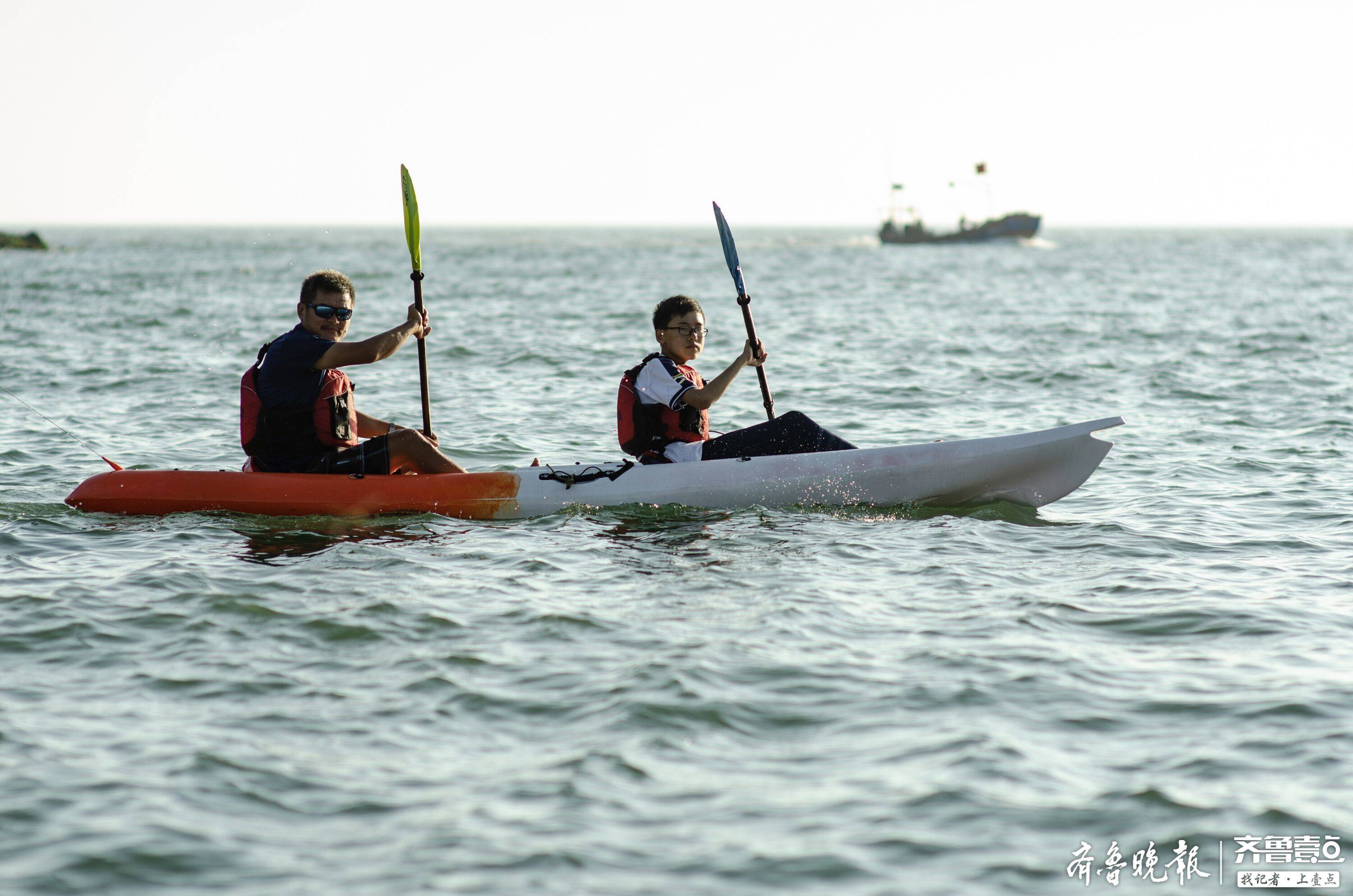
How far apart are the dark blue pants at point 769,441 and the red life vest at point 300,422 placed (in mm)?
2126

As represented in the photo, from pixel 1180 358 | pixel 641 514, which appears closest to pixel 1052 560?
pixel 641 514

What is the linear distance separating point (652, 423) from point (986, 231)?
305 feet

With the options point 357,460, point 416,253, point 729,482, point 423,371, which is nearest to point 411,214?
point 416,253

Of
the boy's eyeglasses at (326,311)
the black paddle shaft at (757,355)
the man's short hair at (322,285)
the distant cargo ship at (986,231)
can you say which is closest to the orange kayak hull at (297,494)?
the boy's eyeglasses at (326,311)

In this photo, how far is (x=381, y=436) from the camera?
7.70 metres

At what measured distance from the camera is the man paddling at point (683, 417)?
758 centimetres

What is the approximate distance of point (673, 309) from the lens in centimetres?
754

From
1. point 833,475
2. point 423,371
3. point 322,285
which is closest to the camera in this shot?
point 322,285

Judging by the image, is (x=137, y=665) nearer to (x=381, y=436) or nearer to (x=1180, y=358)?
(x=381, y=436)

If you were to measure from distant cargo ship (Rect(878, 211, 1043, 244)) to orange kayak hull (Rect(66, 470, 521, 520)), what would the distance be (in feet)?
305

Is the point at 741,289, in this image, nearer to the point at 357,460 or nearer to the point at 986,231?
the point at 357,460

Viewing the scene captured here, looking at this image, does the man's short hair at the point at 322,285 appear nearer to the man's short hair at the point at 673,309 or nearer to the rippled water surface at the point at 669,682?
the rippled water surface at the point at 669,682

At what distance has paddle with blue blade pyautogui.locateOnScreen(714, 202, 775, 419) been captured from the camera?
8070 millimetres

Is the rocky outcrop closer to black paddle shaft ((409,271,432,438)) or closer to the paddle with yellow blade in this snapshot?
the paddle with yellow blade
